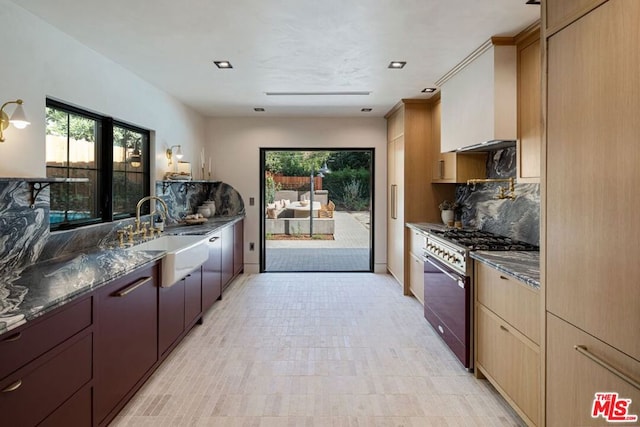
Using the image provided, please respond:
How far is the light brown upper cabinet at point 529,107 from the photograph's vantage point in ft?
8.23

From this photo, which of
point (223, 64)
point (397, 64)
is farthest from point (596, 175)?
point (223, 64)

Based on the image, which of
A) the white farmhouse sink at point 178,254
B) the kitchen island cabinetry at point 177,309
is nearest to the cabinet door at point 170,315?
the kitchen island cabinetry at point 177,309

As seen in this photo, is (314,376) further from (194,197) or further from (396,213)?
(194,197)

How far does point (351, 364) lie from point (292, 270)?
3260 mm

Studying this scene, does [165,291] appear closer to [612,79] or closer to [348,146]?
[612,79]

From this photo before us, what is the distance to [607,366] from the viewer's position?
4.28ft

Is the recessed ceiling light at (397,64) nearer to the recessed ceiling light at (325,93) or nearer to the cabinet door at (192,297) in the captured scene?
the recessed ceiling light at (325,93)

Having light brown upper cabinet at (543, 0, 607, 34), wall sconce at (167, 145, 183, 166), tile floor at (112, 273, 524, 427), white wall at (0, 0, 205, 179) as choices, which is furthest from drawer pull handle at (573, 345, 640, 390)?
wall sconce at (167, 145, 183, 166)

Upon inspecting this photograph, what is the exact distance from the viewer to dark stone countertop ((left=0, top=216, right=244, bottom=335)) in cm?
142

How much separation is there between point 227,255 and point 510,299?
11.3 ft

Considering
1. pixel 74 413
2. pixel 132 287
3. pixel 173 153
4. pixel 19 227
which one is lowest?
pixel 74 413

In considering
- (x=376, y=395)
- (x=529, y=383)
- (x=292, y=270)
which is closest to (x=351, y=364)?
(x=376, y=395)

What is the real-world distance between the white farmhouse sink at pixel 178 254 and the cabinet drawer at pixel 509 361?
217 cm

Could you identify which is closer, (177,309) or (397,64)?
(177,309)
